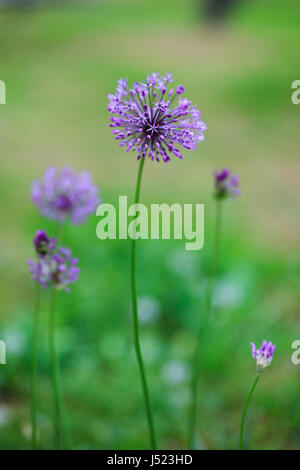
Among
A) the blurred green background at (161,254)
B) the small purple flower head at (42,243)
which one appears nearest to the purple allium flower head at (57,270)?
the small purple flower head at (42,243)

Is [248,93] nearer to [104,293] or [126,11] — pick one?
[104,293]

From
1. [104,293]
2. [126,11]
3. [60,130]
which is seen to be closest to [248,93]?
[60,130]

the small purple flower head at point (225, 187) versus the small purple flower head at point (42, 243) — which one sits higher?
the small purple flower head at point (225, 187)

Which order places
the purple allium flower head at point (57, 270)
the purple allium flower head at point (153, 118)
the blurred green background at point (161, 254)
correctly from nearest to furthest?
the purple allium flower head at point (153, 118)
the purple allium flower head at point (57, 270)
the blurred green background at point (161, 254)

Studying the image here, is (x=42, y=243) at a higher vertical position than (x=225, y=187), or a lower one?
lower

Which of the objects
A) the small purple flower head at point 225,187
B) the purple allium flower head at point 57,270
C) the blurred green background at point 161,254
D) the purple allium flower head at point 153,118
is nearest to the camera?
the purple allium flower head at point 153,118

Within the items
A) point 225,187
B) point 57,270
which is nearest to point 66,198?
point 57,270

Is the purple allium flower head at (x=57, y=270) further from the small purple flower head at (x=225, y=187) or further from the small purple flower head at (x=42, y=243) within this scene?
the small purple flower head at (x=225, y=187)

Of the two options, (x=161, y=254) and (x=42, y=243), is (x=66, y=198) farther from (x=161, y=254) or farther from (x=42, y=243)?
(x=161, y=254)
